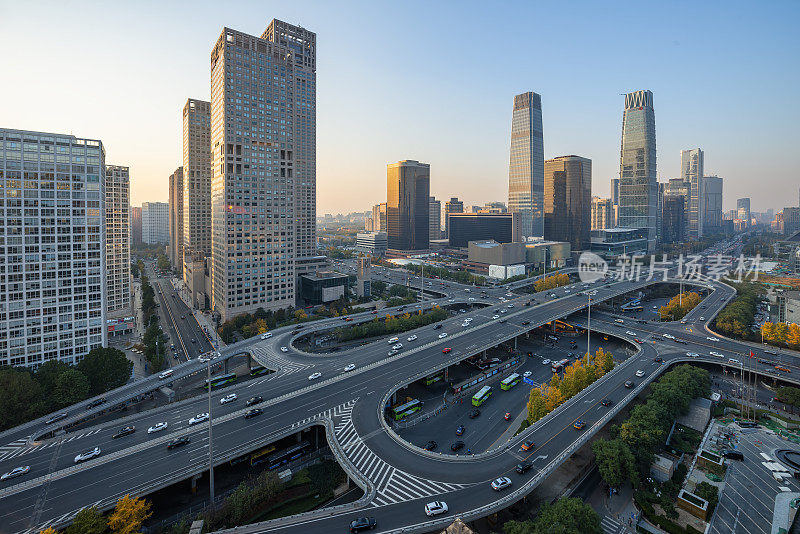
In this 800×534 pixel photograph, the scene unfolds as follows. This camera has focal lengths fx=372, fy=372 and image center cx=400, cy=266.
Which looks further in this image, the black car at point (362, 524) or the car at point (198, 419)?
the car at point (198, 419)

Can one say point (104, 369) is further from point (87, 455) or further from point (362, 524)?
point (362, 524)

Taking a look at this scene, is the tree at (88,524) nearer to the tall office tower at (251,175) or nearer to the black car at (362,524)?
the black car at (362,524)

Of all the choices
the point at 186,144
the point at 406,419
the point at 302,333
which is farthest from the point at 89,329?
the point at 186,144

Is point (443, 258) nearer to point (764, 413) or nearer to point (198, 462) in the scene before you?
point (764, 413)

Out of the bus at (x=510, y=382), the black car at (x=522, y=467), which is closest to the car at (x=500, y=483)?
the black car at (x=522, y=467)

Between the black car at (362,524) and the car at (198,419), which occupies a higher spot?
the car at (198,419)

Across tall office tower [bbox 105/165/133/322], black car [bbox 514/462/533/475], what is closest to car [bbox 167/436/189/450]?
black car [bbox 514/462/533/475]
